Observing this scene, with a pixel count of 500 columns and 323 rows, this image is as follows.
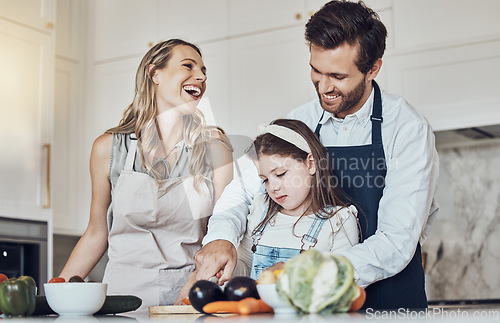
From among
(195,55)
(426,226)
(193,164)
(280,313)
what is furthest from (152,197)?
(280,313)

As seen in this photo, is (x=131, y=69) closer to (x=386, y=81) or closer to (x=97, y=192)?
(x=386, y=81)

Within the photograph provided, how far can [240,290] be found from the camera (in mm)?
914

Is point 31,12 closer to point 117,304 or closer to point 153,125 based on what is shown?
point 153,125

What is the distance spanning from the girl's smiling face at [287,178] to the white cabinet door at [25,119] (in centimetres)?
162

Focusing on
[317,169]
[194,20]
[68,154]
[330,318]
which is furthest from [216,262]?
[68,154]

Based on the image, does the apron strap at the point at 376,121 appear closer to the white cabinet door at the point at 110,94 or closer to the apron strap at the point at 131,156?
the apron strap at the point at 131,156

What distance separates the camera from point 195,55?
1902mm

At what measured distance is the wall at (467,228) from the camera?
273cm

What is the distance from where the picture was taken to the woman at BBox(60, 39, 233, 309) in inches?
66.8

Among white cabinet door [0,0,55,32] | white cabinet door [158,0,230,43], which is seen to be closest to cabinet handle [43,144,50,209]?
white cabinet door [0,0,55,32]

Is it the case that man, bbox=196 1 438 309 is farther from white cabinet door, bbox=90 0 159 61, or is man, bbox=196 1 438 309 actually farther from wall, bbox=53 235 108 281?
wall, bbox=53 235 108 281

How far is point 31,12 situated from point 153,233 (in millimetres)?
1672

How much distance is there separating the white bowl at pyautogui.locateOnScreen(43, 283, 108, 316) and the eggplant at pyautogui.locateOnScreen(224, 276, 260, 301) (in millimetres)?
213

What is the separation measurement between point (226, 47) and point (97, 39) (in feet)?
2.61
